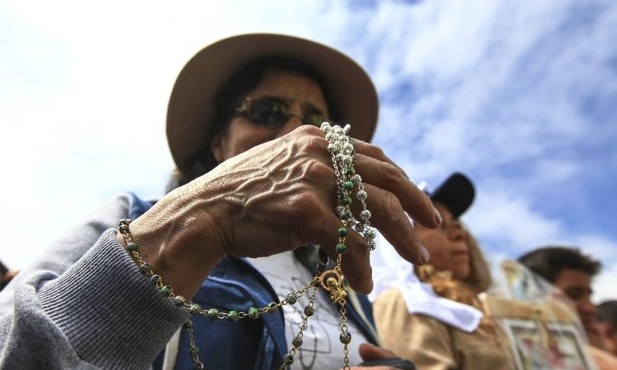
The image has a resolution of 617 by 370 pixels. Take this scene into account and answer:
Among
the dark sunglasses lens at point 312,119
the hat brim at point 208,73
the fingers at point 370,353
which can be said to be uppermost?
the hat brim at point 208,73

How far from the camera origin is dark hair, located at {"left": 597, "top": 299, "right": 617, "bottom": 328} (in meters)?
3.75

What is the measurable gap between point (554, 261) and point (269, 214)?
3420 mm

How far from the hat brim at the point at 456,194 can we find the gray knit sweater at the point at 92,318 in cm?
231

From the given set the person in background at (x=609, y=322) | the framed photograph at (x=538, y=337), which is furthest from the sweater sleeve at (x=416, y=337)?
the person in background at (x=609, y=322)

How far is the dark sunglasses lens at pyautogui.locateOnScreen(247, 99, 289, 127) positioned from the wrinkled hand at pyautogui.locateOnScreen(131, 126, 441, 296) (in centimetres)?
90

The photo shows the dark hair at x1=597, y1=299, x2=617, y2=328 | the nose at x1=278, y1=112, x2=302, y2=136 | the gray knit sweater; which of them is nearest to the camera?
the gray knit sweater

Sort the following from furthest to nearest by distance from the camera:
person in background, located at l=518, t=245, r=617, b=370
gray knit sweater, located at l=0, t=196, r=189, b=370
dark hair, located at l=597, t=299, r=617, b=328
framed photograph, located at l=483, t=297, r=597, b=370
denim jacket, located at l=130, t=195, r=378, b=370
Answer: dark hair, located at l=597, t=299, r=617, b=328
person in background, located at l=518, t=245, r=617, b=370
framed photograph, located at l=483, t=297, r=597, b=370
denim jacket, located at l=130, t=195, r=378, b=370
gray knit sweater, located at l=0, t=196, r=189, b=370

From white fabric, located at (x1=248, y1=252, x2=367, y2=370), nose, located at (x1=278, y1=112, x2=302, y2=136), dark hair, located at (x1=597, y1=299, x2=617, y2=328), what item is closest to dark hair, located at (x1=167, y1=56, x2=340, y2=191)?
nose, located at (x1=278, y1=112, x2=302, y2=136)

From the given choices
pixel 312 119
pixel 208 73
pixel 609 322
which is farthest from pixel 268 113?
pixel 609 322

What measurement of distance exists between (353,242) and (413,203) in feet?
0.48

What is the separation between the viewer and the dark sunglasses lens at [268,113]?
69.8 inches

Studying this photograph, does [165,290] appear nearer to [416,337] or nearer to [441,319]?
[416,337]

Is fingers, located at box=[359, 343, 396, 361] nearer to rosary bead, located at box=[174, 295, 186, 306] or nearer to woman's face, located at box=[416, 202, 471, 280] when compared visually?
rosary bead, located at box=[174, 295, 186, 306]

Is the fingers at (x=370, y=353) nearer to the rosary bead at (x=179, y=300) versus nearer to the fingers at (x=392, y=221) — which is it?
the fingers at (x=392, y=221)
